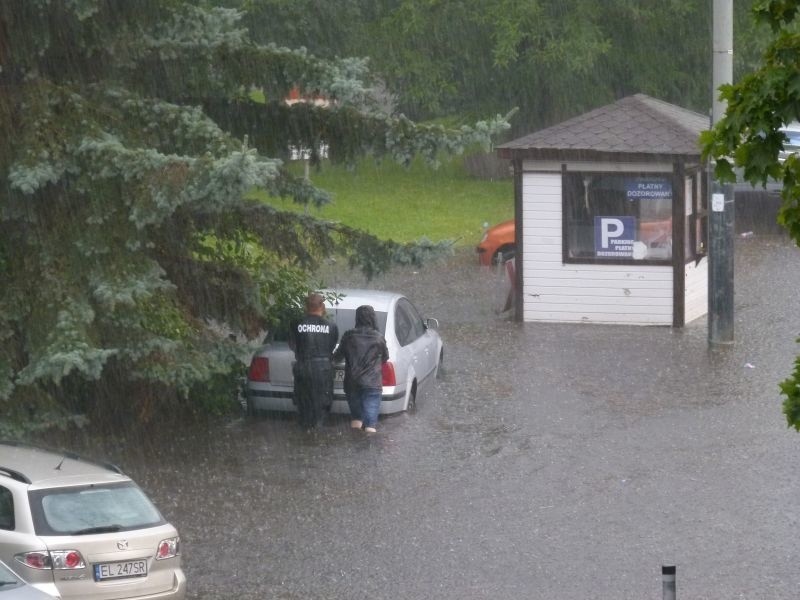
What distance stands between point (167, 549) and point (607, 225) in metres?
12.7

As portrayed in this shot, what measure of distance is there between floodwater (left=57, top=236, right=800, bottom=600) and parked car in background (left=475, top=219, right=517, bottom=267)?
7164 mm

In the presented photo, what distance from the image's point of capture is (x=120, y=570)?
343 inches

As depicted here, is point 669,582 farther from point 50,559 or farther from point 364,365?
point 364,365

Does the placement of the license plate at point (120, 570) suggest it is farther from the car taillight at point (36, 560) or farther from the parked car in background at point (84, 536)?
the car taillight at point (36, 560)

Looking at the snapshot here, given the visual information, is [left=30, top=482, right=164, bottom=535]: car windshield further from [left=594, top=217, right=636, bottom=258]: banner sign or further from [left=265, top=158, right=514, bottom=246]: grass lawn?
[left=265, top=158, right=514, bottom=246]: grass lawn

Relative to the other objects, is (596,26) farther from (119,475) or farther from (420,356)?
(119,475)

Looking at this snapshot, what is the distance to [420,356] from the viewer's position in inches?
628

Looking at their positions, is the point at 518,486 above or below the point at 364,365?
below

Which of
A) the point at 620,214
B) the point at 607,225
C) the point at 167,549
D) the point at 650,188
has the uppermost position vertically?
the point at 650,188

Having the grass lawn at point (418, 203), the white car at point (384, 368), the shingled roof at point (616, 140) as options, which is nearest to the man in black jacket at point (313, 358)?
the white car at point (384, 368)

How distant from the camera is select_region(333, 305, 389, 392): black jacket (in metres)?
14.3

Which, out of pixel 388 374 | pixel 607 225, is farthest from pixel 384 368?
pixel 607 225

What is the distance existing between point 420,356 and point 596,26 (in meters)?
21.7

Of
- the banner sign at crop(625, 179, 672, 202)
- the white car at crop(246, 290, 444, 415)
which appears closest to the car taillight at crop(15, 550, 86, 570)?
the white car at crop(246, 290, 444, 415)
